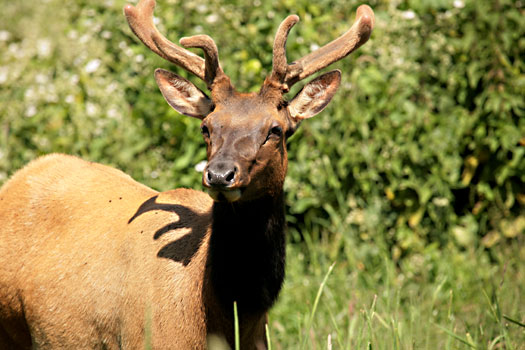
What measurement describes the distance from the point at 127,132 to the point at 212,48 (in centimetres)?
292

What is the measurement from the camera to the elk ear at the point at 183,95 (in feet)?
13.4

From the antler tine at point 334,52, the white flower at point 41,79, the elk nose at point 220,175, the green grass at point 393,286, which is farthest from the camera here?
the white flower at point 41,79

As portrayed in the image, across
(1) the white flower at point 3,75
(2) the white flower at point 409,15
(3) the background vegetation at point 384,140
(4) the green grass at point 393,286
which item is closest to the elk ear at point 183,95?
(4) the green grass at point 393,286

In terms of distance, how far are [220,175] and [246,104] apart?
0.70m

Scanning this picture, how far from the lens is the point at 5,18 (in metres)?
15.5

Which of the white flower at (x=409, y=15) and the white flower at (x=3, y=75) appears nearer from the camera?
the white flower at (x=409, y=15)

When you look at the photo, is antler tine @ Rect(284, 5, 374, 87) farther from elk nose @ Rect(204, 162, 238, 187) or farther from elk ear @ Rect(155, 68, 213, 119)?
elk nose @ Rect(204, 162, 238, 187)

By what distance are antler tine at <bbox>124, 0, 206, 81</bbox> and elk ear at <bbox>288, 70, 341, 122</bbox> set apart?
0.60 m

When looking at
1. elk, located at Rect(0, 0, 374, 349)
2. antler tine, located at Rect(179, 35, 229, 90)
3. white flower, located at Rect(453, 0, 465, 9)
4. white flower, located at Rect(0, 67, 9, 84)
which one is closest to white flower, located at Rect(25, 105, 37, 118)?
white flower, located at Rect(0, 67, 9, 84)

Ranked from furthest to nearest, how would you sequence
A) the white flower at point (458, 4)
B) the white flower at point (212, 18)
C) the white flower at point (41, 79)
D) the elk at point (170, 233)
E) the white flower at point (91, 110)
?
1. the white flower at point (41, 79)
2. the white flower at point (91, 110)
3. the white flower at point (212, 18)
4. the white flower at point (458, 4)
5. the elk at point (170, 233)

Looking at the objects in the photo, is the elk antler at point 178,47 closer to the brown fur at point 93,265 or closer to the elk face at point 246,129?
the elk face at point 246,129

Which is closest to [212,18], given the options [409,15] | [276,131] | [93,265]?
[409,15]

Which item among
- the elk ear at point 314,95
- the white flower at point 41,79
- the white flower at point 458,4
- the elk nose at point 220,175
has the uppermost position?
the elk nose at point 220,175

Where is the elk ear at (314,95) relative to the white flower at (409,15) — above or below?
above
